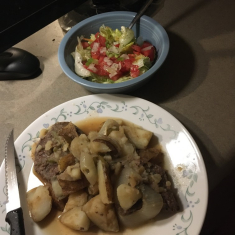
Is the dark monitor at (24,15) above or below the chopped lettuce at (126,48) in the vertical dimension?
above

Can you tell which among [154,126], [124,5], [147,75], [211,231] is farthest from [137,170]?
[124,5]

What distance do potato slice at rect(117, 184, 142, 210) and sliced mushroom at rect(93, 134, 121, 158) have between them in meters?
0.14

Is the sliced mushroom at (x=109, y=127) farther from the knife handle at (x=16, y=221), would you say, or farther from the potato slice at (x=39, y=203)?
the knife handle at (x=16, y=221)

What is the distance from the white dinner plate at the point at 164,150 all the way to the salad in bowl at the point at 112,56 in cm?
13

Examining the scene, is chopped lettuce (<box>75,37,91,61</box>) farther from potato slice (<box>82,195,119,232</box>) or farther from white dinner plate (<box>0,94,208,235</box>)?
potato slice (<box>82,195,119,232</box>)

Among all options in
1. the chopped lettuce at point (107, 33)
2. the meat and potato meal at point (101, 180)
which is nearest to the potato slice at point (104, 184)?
the meat and potato meal at point (101, 180)

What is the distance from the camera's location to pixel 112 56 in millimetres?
1227

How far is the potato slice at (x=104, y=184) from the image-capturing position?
2.62 ft

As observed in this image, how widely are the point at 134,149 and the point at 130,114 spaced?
21 centimetres

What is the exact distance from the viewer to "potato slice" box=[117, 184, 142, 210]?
0.77m

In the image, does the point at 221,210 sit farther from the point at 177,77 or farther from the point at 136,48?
the point at 136,48

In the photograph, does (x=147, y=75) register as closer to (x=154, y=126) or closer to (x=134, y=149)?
(x=154, y=126)

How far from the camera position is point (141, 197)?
80 centimetres

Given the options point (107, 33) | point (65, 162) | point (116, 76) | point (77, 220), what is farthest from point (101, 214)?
point (107, 33)
